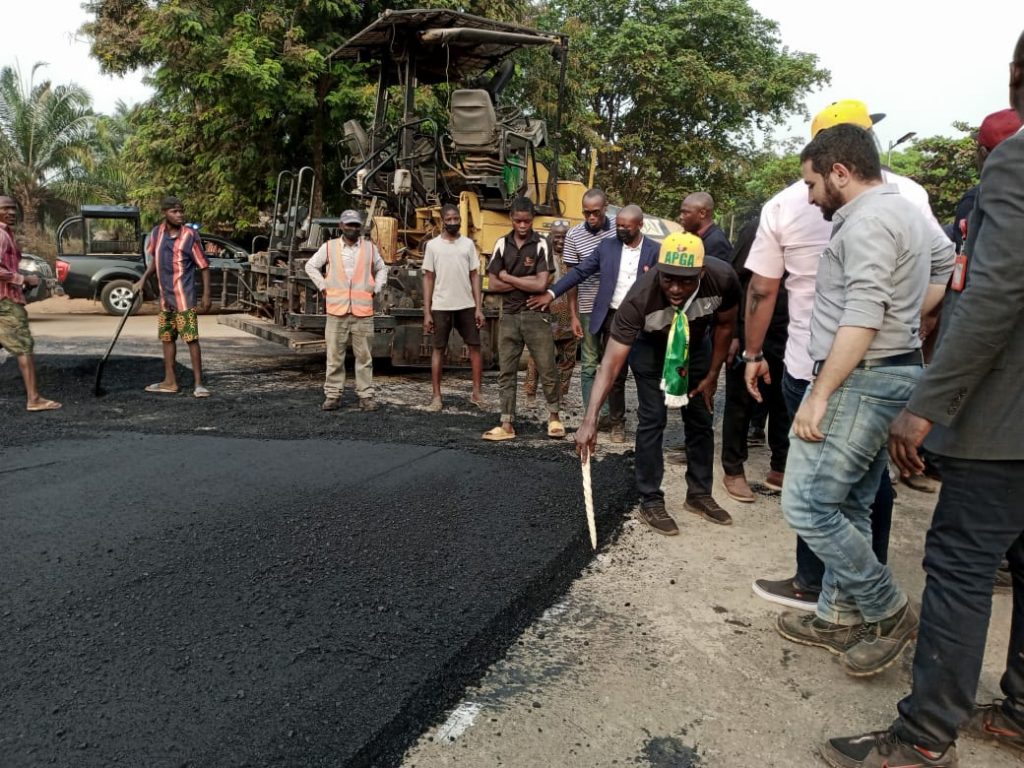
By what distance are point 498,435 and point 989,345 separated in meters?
3.82

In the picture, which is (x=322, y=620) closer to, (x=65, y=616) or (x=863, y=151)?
(x=65, y=616)

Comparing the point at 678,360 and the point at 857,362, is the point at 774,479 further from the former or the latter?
the point at 857,362

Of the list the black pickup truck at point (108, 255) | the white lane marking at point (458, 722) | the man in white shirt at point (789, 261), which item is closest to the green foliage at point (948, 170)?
the black pickup truck at point (108, 255)

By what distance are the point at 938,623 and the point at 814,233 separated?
7.00 ft

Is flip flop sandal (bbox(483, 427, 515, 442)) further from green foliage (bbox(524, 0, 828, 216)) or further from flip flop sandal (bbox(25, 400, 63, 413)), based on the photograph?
green foliage (bbox(524, 0, 828, 216))

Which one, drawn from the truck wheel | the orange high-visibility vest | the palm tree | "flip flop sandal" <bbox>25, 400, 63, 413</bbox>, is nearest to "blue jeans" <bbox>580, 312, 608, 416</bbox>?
the orange high-visibility vest

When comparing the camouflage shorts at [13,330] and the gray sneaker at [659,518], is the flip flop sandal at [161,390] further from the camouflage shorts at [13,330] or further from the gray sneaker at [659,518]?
the gray sneaker at [659,518]

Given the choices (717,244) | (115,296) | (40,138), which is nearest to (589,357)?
(717,244)

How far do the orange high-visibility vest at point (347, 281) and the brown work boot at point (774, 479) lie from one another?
11.1 ft

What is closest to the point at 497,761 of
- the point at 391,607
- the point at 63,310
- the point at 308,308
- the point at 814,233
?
the point at 391,607

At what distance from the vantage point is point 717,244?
15.8 ft

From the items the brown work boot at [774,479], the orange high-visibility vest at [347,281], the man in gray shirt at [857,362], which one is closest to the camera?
the man in gray shirt at [857,362]

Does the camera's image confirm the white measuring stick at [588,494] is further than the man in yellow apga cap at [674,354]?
No

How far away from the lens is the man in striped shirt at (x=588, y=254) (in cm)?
555
